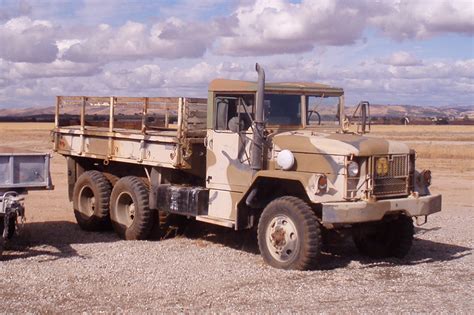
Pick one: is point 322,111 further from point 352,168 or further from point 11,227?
point 11,227

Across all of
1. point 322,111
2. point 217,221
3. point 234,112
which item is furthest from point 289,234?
point 322,111

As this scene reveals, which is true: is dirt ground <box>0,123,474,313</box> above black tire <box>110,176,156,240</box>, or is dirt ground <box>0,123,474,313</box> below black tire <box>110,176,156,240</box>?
below

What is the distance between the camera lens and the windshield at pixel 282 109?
1062 centimetres

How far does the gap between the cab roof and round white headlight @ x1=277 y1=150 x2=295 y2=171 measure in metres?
1.02

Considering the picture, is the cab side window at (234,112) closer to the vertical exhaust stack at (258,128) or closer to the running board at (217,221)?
the vertical exhaust stack at (258,128)

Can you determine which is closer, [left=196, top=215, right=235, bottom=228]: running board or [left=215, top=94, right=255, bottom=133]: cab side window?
[left=215, top=94, right=255, bottom=133]: cab side window

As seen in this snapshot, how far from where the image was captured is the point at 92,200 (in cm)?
1378

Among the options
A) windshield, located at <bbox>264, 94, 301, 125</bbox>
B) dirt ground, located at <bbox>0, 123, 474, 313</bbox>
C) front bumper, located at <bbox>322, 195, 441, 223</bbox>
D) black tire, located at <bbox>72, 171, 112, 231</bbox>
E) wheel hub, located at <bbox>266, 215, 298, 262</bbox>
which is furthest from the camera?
black tire, located at <bbox>72, 171, 112, 231</bbox>

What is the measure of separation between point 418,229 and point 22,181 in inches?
273

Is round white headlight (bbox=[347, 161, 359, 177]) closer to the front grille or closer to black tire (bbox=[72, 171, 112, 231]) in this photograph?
the front grille

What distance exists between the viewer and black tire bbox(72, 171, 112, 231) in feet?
43.4

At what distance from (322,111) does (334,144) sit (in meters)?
1.58

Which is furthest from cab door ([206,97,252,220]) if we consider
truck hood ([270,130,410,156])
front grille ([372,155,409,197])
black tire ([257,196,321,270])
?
front grille ([372,155,409,197])

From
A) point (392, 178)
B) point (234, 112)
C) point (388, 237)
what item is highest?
point (234, 112)
